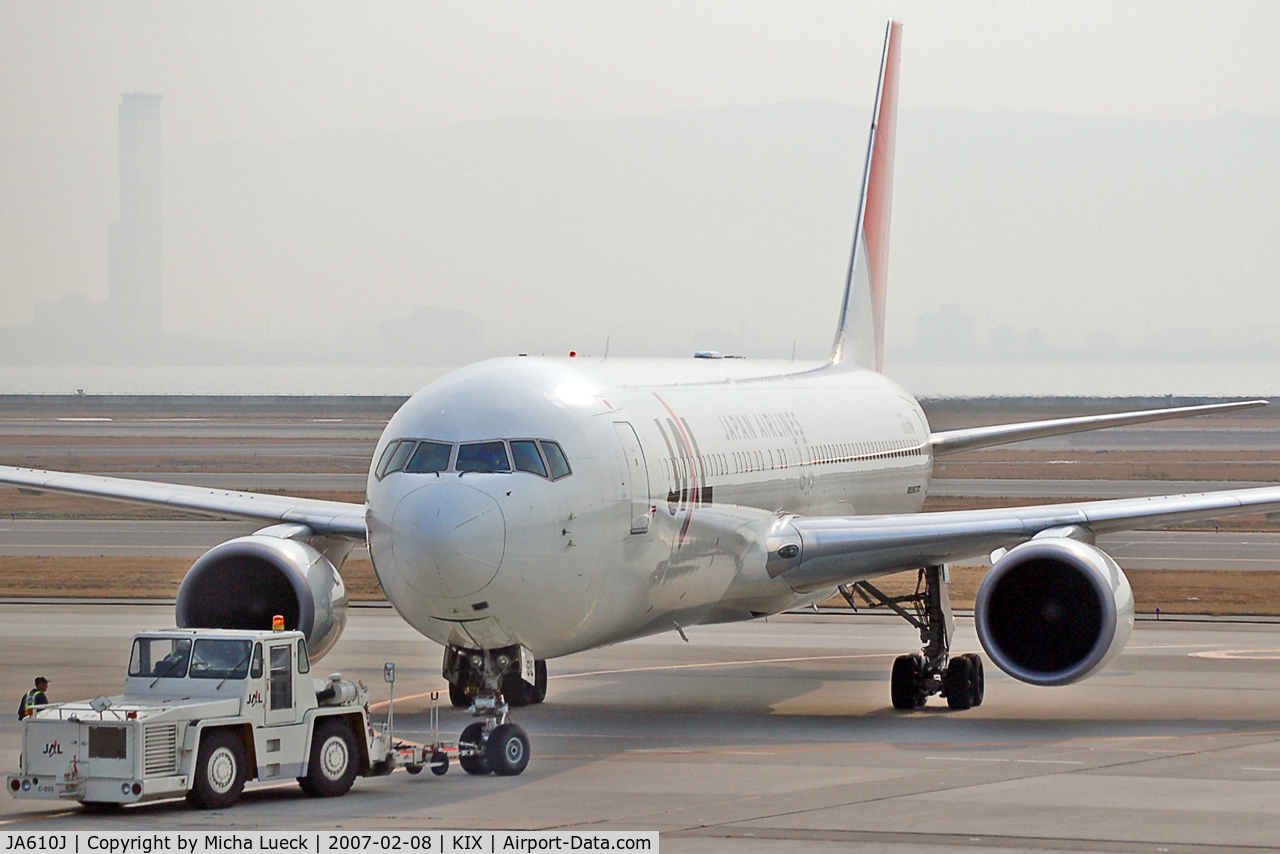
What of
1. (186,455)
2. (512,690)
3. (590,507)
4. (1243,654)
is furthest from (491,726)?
(186,455)

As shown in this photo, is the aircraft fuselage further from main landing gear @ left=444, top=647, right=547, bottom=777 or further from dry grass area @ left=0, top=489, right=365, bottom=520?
dry grass area @ left=0, top=489, right=365, bottom=520

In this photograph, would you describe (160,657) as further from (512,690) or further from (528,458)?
(512,690)

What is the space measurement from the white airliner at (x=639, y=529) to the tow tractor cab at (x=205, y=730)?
126cm

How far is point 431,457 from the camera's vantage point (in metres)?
19.7

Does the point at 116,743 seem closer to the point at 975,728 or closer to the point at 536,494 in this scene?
the point at 536,494

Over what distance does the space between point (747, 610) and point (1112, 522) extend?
4887 mm

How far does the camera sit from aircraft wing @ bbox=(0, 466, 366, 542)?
25.7m

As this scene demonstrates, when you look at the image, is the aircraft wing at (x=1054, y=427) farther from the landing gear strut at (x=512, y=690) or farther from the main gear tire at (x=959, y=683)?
the landing gear strut at (x=512, y=690)

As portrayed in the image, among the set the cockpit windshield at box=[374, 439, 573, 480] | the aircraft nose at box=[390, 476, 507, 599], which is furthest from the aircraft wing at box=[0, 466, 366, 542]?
the aircraft nose at box=[390, 476, 507, 599]

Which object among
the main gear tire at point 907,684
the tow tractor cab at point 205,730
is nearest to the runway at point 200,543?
the main gear tire at point 907,684

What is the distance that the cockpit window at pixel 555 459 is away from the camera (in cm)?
1998

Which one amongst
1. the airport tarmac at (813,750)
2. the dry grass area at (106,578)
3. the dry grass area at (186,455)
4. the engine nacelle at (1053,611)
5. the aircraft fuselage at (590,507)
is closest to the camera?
the airport tarmac at (813,750)

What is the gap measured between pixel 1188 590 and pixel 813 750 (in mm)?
21731

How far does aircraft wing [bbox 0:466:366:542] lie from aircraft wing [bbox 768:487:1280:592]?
5694 mm
